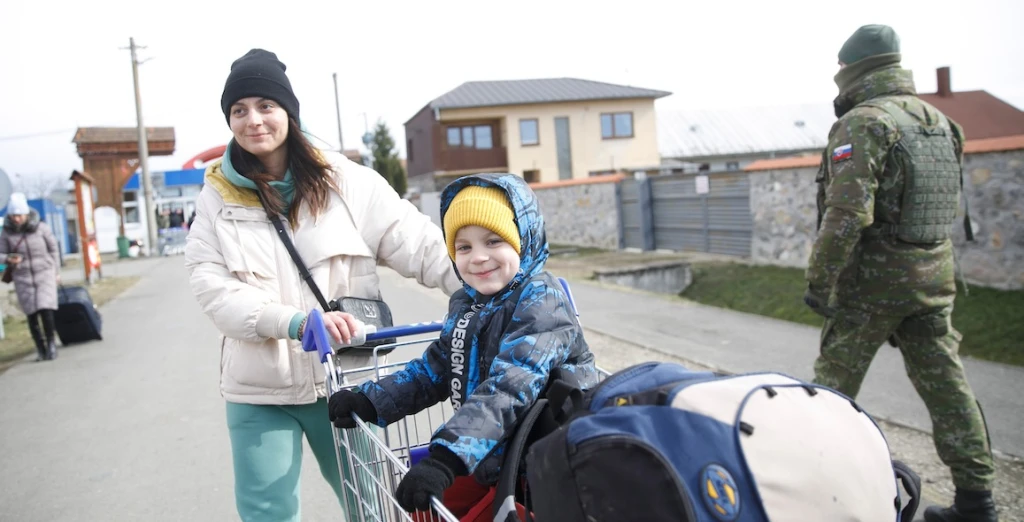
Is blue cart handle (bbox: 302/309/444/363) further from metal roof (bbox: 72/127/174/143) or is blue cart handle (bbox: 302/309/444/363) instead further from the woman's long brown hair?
metal roof (bbox: 72/127/174/143)

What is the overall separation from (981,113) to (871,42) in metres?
49.7

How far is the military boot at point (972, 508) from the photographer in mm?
3283

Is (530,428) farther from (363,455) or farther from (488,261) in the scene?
(363,455)

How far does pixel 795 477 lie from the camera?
1375mm

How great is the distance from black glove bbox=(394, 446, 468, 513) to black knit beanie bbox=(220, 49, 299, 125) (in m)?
1.44

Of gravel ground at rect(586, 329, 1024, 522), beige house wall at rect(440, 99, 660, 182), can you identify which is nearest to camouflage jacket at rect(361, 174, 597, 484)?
gravel ground at rect(586, 329, 1024, 522)

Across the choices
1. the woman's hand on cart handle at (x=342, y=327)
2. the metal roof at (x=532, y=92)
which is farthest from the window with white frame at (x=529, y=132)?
the woman's hand on cart handle at (x=342, y=327)

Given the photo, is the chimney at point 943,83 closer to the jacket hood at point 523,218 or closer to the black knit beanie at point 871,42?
the black knit beanie at point 871,42

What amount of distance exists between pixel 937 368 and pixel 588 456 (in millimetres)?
2609

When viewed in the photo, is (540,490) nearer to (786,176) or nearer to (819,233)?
(819,233)

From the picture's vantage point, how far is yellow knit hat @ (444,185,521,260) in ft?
7.04

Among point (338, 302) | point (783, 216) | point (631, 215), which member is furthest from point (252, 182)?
point (631, 215)

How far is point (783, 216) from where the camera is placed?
12.1 meters

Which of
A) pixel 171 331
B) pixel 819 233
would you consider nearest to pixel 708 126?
pixel 171 331
